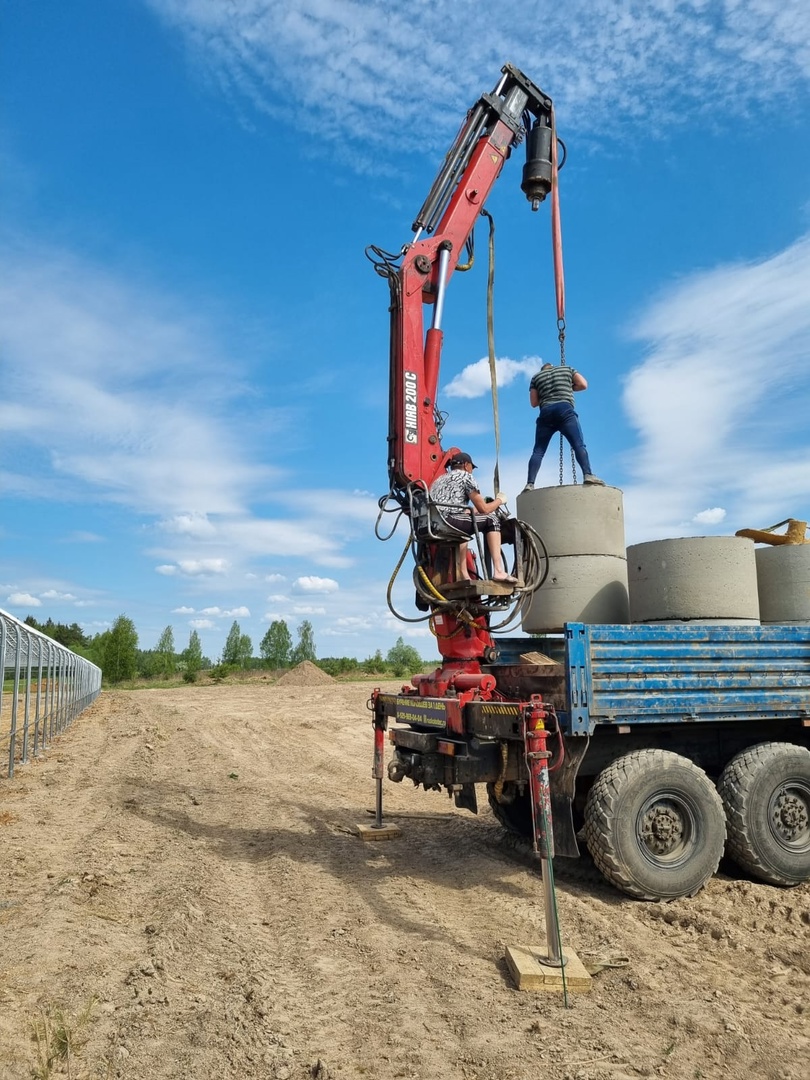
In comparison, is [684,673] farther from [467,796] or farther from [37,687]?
[37,687]

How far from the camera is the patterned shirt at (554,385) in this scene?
25.2 feet

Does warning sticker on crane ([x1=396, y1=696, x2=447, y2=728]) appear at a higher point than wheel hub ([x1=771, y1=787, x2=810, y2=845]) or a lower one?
higher

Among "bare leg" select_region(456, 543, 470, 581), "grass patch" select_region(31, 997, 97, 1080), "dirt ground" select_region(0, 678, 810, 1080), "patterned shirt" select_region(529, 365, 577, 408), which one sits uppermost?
"patterned shirt" select_region(529, 365, 577, 408)

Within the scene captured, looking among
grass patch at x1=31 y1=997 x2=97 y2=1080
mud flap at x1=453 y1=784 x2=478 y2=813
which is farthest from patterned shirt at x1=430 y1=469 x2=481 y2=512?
grass patch at x1=31 y1=997 x2=97 y2=1080

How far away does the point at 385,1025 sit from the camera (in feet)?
12.4

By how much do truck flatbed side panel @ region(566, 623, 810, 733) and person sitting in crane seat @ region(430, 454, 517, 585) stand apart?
116 centimetres

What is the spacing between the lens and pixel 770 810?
6098mm

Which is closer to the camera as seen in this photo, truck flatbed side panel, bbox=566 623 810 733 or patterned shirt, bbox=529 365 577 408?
truck flatbed side panel, bbox=566 623 810 733

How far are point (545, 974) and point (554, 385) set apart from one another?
5194 millimetres

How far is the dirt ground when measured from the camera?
3.47 m

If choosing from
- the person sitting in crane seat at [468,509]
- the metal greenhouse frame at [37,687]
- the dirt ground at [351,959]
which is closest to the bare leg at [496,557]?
the person sitting in crane seat at [468,509]

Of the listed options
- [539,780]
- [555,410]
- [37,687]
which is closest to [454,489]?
[555,410]

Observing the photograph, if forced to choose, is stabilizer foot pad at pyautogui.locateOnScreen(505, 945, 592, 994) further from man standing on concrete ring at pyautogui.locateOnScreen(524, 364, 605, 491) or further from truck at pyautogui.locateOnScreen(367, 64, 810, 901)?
man standing on concrete ring at pyautogui.locateOnScreen(524, 364, 605, 491)

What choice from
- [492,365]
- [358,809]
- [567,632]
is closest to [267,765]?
[358,809]
